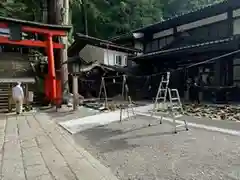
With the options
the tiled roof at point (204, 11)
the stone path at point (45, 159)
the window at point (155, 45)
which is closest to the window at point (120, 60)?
the window at point (155, 45)

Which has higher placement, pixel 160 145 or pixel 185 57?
pixel 185 57

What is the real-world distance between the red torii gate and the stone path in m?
6.74

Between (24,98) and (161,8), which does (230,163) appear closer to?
(24,98)

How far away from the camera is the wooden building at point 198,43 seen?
46.1ft

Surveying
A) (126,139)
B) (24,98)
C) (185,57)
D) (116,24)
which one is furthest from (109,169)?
(116,24)

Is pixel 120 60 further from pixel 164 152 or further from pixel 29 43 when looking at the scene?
pixel 164 152

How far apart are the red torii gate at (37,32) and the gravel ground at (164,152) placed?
710cm

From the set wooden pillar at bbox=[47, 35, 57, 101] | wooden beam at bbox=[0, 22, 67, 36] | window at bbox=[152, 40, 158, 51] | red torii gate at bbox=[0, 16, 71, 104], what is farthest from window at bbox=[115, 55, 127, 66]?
wooden pillar at bbox=[47, 35, 57, 101]

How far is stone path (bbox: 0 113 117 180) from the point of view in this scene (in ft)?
12.7

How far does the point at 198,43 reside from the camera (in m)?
16.1

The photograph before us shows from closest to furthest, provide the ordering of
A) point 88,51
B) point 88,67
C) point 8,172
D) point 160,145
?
point 8,172, point 160,145, point 88,67, point 88,51

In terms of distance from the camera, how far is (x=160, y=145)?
17.9ft

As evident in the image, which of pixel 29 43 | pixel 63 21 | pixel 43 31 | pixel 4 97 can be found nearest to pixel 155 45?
pixel 63 21

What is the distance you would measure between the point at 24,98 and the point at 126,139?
8482 millimetres
